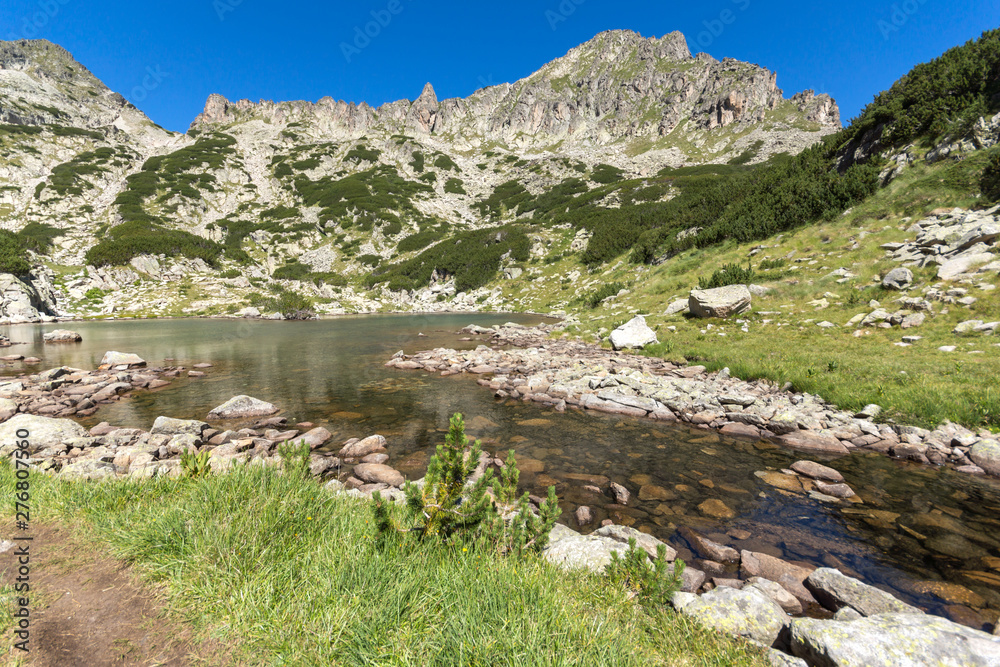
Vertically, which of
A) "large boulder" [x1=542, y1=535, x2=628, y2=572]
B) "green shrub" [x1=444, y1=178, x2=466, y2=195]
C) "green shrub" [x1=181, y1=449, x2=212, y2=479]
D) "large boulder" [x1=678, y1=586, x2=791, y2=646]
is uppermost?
"green shrub" [x1=444, y1=178, x2=466, y2=195]

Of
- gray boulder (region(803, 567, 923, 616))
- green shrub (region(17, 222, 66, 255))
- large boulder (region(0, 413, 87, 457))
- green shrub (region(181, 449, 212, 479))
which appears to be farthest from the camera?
green shrub (region(17, 222, 66, 255))

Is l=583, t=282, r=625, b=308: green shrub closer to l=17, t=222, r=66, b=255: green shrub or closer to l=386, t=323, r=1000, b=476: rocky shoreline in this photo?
l=386, t=323, r=1000, b=476: rocky shoreline

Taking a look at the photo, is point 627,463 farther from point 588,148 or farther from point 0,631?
point 588,148

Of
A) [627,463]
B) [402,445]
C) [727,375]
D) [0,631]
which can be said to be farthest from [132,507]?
[727,375]

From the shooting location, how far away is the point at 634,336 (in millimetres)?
19078

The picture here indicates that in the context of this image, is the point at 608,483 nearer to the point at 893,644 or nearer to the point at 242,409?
the point at 893,644

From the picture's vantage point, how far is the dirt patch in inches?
102

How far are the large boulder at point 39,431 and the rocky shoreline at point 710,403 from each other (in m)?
11.8

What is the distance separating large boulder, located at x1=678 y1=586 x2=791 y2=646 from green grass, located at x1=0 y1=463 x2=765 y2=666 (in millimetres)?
289

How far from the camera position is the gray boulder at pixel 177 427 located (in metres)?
10.1

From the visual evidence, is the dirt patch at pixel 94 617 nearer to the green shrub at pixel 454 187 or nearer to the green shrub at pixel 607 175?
the green shrub at pixel 607 175

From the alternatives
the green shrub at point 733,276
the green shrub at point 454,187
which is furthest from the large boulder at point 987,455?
the green shrub at point 454,187

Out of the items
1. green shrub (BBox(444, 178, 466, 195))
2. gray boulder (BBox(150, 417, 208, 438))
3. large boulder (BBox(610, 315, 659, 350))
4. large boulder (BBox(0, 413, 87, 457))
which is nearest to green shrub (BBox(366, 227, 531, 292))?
green shrub (BBox(444, 178, 466, 195))

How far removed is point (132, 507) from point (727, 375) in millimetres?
15233
